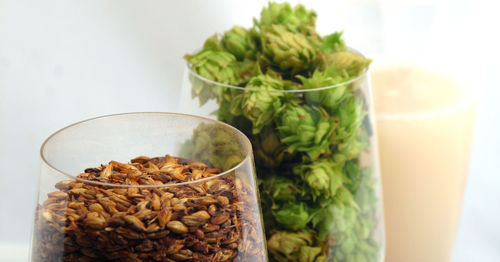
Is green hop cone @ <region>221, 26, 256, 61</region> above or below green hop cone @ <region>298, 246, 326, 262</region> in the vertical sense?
above

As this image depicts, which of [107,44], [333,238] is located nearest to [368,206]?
[333,238]

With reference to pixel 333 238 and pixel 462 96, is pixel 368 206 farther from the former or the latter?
pixel 462 96

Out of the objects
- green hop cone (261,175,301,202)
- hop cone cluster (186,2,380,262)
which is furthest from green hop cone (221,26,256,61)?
green hop cone (261,175,301,202)

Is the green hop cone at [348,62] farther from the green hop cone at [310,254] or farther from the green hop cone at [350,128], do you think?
the green hop cone at [310,254]

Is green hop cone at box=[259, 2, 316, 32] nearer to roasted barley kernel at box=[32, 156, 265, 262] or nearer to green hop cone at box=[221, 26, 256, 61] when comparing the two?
green hop cone at box=[221, 26, 256, 61]

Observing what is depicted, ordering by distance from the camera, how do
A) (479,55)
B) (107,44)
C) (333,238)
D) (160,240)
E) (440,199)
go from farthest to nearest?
(107,44), (479,55), (440,199), (333,238), (160,240)

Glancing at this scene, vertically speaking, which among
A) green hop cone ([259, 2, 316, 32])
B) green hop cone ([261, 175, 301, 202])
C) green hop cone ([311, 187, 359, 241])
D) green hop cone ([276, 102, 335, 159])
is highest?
green hop cone ([259, 2, 316, 32])

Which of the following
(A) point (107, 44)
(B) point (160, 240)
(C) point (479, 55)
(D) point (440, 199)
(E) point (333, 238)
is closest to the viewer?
(B) point (160, 240)
